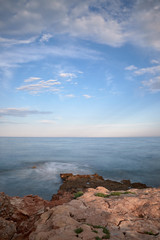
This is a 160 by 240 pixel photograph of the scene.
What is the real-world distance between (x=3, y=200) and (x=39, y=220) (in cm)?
331

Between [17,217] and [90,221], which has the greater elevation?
[90,221]

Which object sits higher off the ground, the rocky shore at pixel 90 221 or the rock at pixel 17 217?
the rocky shore at pixel 90 221

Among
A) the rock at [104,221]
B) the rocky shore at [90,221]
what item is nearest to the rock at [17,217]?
the rocky shore at [90,221]

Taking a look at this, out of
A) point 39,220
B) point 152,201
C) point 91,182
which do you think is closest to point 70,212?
point 39,220

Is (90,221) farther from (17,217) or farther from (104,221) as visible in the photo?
(17,217)

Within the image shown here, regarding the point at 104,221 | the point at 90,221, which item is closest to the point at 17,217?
the point at 90,221

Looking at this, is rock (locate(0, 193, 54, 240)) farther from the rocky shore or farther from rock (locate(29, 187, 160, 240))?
rock (locate(29, 187, 160, 240))

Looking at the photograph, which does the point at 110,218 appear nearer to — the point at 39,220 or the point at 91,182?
the point at 39,220

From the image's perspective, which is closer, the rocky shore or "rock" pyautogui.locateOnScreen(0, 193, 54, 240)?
the rocky shore

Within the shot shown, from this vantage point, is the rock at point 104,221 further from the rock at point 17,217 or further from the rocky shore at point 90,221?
the rock at point 17,217

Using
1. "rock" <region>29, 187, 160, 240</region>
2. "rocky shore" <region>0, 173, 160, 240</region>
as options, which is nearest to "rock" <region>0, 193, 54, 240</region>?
"rocky shore" <region>0, 173, 160, 240</region>

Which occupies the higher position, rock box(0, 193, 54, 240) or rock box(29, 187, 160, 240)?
rock box(29, 187, 160, 240)

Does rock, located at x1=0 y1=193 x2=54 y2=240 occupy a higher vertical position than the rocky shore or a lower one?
lower

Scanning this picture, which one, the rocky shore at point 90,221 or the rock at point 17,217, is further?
the rock at point 17,217
